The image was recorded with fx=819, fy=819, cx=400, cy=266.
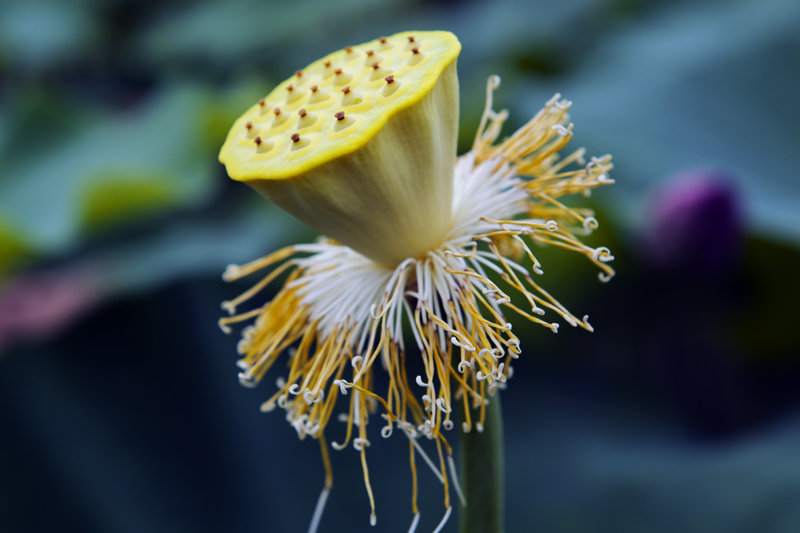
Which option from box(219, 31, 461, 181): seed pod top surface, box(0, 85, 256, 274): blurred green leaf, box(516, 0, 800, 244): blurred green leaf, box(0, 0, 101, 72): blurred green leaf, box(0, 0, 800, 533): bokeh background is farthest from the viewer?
box(0, 0, 101, 72): blurred green leaf

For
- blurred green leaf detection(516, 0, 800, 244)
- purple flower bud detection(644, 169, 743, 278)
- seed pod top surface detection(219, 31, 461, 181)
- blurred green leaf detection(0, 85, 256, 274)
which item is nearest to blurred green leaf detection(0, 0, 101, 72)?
blurred green leaf detection(0, 85, 256, 274)

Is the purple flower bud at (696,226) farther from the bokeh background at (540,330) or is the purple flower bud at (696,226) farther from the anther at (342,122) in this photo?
the anther at (342,122)

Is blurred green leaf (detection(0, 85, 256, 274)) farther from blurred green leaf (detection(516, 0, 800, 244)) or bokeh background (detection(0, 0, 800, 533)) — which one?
blurred green leaf (detection(516, 0, 800, 244))

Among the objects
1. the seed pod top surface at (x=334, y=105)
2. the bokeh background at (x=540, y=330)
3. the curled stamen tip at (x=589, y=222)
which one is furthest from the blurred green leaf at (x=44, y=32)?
the curled stamen tip at (x=589, y=222)

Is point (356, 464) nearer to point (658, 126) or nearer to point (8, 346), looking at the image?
point (8, 346)

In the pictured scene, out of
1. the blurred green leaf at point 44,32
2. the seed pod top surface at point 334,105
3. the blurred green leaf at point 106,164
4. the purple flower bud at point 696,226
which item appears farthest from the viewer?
the blurred green leaf at point 44,32

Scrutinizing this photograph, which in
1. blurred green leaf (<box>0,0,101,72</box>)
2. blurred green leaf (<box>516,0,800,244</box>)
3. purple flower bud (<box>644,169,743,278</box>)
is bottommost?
purple flower bud (<box>644,169,743,278</box>)

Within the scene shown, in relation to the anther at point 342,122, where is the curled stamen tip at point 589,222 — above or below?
below
